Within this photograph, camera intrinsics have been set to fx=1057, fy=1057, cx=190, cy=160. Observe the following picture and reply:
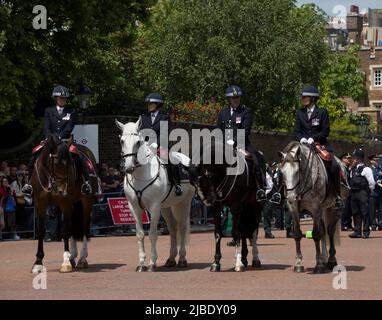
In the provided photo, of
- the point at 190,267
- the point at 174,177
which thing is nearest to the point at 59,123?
the point at 174,177

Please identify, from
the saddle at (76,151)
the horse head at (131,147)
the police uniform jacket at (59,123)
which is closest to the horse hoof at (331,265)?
the horse head at (131,147)

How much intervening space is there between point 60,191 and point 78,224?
1284 mm

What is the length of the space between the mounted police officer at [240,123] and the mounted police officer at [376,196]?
14.9m

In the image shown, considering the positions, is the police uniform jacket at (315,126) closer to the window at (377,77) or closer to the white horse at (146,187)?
the white horse at (146,187)

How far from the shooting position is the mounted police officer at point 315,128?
1845 centimetres

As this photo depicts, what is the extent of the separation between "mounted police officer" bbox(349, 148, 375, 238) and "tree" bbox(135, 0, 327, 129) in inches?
782

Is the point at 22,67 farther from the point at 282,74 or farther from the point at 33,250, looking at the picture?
the point at 282,74

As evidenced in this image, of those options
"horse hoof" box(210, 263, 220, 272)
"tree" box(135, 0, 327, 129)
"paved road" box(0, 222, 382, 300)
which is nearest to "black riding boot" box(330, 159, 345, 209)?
"paved road" box(0, 222, 382, 300)

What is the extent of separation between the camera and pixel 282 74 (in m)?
51.0

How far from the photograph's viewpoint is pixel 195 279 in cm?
1666

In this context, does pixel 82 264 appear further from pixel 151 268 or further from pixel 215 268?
pixel 215 268

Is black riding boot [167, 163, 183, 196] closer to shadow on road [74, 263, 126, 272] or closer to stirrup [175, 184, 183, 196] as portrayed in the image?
stirrup [175, 184, 183, 196]

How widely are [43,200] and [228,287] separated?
4.82 meters
